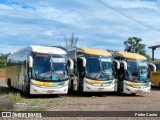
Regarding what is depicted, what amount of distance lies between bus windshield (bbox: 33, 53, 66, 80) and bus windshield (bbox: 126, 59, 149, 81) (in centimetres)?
521

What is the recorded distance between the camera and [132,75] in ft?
83.5

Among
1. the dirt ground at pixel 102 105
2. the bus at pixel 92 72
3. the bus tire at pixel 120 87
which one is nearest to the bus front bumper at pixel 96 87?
the bus at pixel 92 72

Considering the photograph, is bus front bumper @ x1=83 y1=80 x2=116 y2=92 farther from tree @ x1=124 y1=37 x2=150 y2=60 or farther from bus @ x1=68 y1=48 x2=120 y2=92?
tree @ x1=124 y1=37 x2=150 y2=60

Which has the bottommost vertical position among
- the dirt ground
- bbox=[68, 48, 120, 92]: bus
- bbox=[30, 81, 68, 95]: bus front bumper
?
the dirt ground

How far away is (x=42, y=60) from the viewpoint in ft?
72.4

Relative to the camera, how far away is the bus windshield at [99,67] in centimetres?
2391

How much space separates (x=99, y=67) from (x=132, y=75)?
8.76 ft

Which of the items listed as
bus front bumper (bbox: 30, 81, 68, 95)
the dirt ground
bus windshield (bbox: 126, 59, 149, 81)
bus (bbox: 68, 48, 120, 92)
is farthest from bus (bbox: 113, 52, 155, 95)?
bus front bumper (bbox: 30, 81, 68, 95)

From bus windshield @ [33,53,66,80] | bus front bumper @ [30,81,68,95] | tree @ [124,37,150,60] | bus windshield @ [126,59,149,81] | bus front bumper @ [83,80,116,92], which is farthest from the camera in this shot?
tree @ [124,37,150,60]

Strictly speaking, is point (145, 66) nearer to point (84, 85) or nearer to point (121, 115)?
point (84, 85)

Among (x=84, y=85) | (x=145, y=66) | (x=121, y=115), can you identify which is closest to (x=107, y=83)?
(x=84, y=85)

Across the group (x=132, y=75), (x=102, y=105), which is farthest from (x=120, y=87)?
(x=102, y=105)

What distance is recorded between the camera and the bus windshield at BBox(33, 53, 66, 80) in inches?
856

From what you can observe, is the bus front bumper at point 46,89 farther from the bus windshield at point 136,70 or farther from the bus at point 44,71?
the bus windshield at point 136,70
